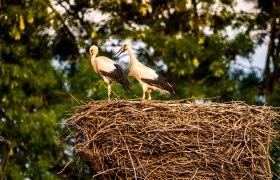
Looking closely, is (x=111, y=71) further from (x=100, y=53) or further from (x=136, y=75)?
(x=100, y=53)

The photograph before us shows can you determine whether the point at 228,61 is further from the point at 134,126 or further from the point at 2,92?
the point at 134,126

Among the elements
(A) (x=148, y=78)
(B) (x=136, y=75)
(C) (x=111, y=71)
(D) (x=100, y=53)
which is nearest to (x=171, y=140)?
(A) (x=148, y=78)

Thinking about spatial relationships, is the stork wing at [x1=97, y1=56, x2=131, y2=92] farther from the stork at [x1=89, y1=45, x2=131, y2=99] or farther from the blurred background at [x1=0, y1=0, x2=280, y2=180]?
the blurred background at [x1=0, y1=0, x2=280, y2=180]

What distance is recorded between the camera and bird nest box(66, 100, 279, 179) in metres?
12.3

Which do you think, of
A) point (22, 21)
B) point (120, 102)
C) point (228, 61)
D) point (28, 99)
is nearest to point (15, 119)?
point (28, 99)

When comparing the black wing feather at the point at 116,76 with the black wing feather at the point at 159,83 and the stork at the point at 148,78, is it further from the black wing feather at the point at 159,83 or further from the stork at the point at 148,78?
the black wing feather at the point at 159,83

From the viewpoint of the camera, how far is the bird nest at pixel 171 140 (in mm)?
12258

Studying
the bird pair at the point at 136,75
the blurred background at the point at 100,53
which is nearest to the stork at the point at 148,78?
the bird pair at the point at 136,75

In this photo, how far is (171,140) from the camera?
12.2 metres

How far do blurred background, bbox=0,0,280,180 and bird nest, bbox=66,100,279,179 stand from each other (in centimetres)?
1056

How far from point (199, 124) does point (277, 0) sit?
13.7 meters

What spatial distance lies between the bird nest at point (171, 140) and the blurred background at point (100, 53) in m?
10.6

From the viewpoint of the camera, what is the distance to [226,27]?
26344 mm

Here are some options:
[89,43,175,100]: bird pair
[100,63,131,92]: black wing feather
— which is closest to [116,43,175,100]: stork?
[89,43,175,100]: bird pair
